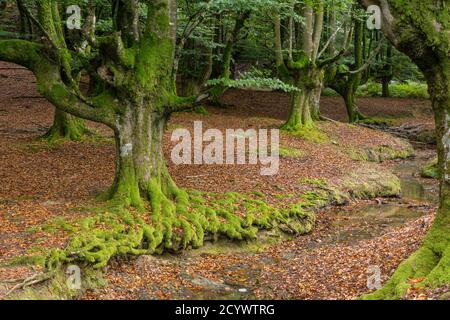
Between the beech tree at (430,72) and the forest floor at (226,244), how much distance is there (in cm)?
57

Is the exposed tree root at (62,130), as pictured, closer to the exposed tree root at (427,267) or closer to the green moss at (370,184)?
the green moss at (370,184)

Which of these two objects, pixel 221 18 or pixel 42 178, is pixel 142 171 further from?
pixel 221 18

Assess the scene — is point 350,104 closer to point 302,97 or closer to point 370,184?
point 302,97

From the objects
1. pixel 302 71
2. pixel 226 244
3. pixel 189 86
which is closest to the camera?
pixel 226 244

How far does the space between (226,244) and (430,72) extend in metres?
5.87

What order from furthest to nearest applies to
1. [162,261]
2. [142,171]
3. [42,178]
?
[42,178] < [142,171] < [162,261]

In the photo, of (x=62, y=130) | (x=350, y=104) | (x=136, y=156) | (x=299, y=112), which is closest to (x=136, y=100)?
(x=136, y=156)

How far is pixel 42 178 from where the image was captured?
1292 cm

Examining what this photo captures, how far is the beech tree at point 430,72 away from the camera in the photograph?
6.69 meters

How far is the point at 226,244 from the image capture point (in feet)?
36.9

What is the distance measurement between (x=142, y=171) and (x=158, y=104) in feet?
4.85

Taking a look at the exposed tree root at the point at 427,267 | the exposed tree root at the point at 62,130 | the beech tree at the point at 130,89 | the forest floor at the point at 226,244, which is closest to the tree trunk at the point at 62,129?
the exposed tree root at the point at 62,130

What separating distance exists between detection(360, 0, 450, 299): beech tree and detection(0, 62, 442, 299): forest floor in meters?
0.57
